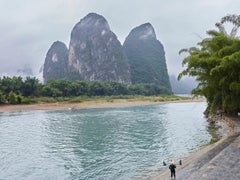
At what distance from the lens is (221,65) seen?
59.5ft

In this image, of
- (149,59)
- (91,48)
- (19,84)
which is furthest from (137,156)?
(149,59)

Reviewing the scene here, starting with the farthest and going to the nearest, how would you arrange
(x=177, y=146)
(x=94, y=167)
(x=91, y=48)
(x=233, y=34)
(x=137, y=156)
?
(x=91, y=48) → (x=233, y=34) → (x=177, y=146) → (x=137, y=156) → (x=94, y=167)

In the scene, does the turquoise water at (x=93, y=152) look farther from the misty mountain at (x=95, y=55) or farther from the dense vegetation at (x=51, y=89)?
the misty mountain at (x=95, y=55)

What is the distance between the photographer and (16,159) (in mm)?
19719

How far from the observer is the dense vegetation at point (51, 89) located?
75625 millimetres

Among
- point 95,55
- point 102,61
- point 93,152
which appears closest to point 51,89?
point 93,152

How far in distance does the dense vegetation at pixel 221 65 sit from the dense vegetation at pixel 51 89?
194ft

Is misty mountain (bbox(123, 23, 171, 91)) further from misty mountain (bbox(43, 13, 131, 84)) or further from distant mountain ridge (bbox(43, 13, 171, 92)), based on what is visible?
misty mountain (bbox(43, 13, 131, 84))

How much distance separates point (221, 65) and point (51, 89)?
75.4 m

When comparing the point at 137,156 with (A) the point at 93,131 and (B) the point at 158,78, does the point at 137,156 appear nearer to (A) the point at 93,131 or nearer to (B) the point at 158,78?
(A) the point at 93,131

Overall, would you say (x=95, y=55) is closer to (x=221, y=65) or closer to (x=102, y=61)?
(x=102, y=61)

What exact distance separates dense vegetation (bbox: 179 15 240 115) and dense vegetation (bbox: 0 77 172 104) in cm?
5917

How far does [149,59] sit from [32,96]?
11817cm

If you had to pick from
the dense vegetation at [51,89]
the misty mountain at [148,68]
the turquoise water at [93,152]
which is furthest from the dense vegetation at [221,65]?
the misty mountain at [148,68]
